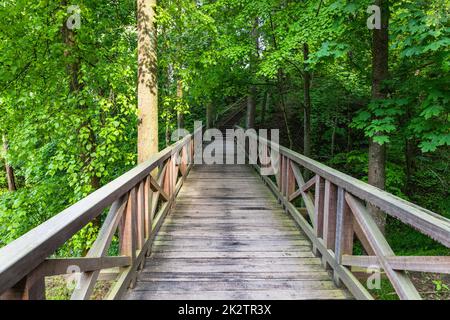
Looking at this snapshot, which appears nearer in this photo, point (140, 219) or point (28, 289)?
point (28, 289)

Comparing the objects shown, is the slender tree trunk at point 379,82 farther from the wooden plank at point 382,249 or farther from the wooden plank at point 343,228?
the wooden plank at point 382,249

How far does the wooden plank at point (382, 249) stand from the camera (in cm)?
203

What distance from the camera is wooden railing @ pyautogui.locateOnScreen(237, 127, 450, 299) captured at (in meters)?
1.87

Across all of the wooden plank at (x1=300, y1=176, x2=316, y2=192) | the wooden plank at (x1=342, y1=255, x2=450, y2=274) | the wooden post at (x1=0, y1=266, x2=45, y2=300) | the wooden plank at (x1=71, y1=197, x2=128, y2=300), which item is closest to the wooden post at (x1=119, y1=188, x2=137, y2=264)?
the wooden plank at (x1=71, y1=197, x2=128, y2=300)

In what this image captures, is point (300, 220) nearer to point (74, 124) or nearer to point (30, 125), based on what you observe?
point (74, 124)

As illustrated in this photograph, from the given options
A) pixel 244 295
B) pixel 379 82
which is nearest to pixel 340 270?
pixel 244 295

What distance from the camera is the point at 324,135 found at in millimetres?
14469

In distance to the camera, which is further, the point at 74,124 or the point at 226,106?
the point at 226,106

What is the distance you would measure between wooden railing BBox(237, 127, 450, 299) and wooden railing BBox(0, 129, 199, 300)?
6.03 feet

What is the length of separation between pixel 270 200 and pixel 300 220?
1698mm

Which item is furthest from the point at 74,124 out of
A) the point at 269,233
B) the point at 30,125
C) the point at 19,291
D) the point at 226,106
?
the point at 226,106

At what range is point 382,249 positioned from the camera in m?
2.32

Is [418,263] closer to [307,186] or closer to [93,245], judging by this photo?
[93,245]

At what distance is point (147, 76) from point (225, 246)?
9.55 ft
